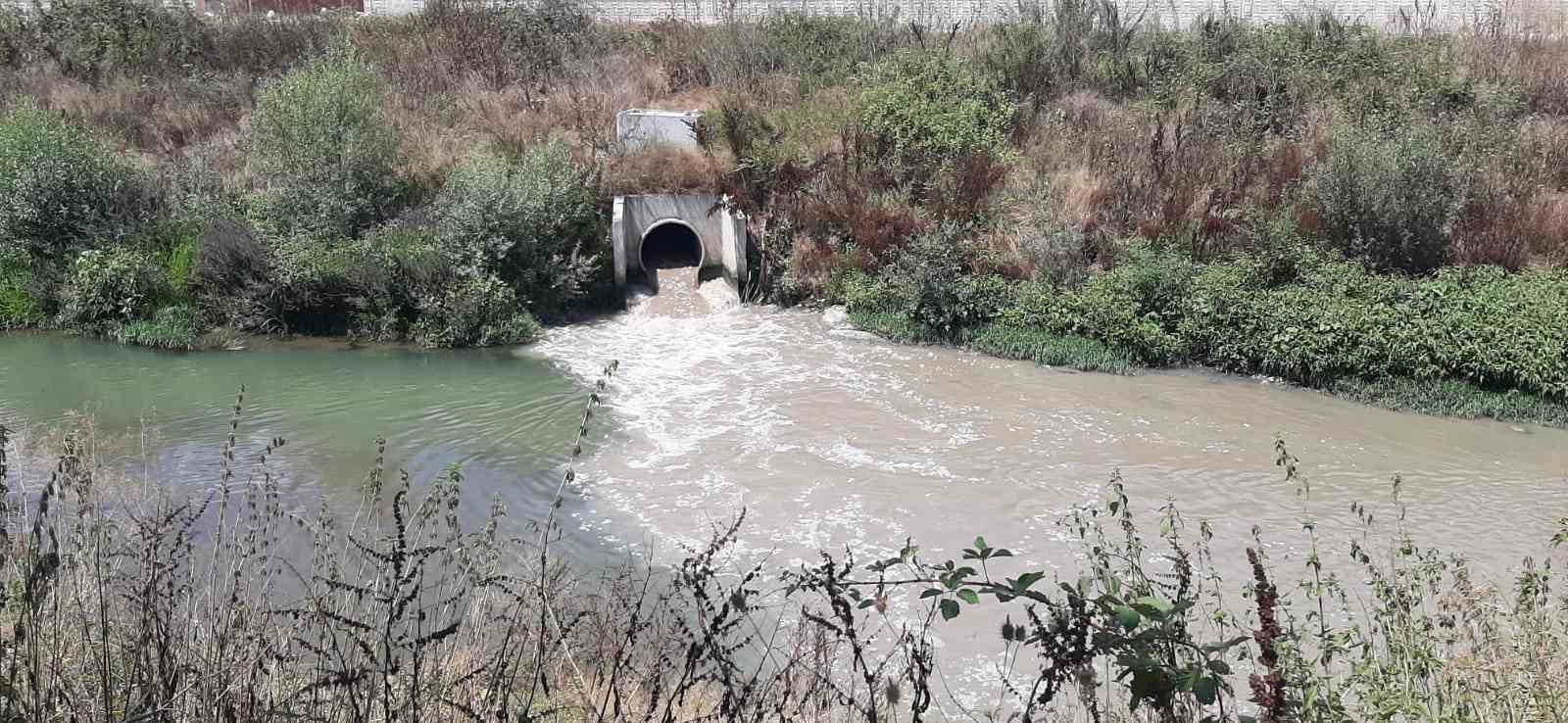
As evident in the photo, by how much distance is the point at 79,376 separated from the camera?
13.5 meters

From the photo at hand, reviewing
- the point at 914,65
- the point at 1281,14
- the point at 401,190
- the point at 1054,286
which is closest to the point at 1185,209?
the point at 1054,286

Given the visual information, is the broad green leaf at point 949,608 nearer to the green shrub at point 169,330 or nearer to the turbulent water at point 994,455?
the turbulent water at point 994,455

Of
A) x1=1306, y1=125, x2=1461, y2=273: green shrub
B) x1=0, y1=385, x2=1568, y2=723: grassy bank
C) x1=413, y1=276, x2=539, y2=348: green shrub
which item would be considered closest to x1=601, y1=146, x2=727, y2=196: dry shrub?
x1=413, y1=276, x2=539, y2=348: green shrub

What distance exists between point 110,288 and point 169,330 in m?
1.35

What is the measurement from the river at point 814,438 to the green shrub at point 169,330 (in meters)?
0.37

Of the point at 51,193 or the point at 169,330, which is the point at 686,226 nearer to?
the point at 169,330

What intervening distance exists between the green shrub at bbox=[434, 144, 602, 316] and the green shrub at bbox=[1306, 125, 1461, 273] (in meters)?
10.8

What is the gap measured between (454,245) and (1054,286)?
8.66 meters

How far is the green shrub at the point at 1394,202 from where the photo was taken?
14289 millimetres

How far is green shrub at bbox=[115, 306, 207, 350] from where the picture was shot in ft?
48.9

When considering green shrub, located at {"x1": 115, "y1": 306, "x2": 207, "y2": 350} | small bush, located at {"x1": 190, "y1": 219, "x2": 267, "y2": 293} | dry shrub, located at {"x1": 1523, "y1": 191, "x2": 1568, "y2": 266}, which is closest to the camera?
dry shrub, located at {"x1": 1523, "y1": 191, "x2": 1568, "y2": 266}

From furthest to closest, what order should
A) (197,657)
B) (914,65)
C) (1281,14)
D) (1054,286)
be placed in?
(1281,14) → (914,65) → (1054,286) → (197,657)

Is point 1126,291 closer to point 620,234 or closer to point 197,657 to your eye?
point 620,234

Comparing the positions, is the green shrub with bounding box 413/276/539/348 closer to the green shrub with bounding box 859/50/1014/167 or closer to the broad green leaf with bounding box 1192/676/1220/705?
the green shrub with bounding box 859/50/1014/167
